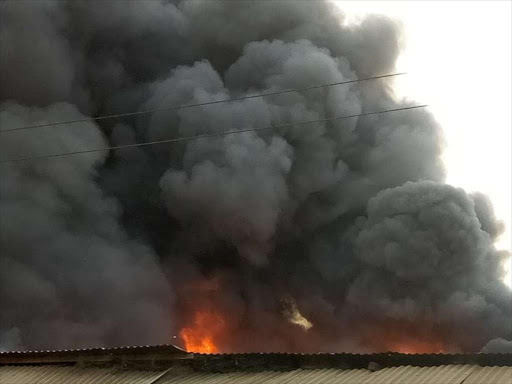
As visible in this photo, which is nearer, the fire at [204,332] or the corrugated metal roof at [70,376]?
the corrugated metal roof at [70,376]

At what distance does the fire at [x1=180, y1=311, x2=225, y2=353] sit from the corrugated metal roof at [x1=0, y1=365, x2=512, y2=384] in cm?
1098

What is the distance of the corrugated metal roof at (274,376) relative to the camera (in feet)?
28.1

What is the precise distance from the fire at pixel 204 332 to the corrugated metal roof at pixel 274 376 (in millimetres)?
10983

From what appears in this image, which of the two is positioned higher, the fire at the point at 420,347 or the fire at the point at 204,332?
the fire at the point at 204,332

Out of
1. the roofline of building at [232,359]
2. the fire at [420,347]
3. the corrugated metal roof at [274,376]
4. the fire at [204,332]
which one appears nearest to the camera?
the corrugated metal roof at [274,376]

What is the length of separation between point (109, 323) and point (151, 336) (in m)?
1.59

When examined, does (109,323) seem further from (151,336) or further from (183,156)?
(183,156)

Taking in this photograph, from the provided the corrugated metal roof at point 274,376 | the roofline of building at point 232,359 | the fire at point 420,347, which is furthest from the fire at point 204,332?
the corrugated metal roof at point 274,376

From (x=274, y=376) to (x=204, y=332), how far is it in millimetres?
13757

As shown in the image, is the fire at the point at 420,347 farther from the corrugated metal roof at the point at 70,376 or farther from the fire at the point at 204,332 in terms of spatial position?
the corrugated metal roof at the point at 70,376

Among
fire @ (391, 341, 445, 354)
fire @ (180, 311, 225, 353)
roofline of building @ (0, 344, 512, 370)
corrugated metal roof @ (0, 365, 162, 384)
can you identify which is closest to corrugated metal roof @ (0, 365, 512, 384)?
corrugated metal roof @ (0, 365, 162, 384)

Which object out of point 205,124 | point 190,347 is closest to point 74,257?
point 190,347

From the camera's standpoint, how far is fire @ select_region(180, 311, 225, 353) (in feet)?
73.2

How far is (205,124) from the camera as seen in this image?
24.5 meters
